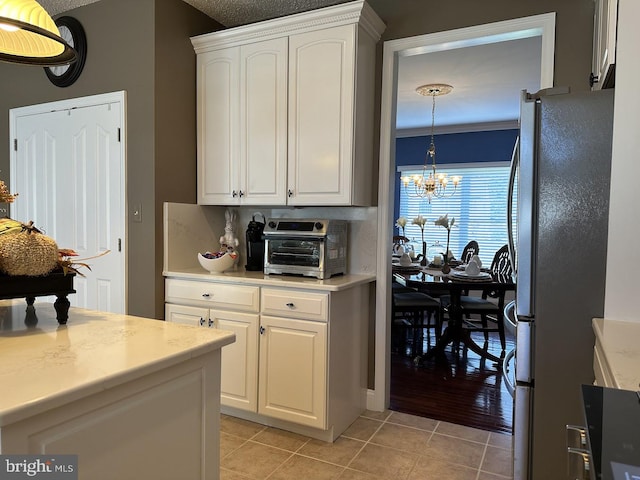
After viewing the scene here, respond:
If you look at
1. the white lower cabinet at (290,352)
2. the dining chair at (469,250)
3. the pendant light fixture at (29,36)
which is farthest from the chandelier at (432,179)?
the pendant light fixture at (29,36)

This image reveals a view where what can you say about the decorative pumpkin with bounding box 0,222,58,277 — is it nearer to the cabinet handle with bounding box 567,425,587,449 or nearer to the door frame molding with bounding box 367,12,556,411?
the cabinet handle with bounding box 567,425,587,449

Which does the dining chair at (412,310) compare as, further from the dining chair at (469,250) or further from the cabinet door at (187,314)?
the cabinet door at (187,314)

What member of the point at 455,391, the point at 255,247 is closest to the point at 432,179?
the point at 455,391

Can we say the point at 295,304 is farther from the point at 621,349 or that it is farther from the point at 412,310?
the point at 412,310

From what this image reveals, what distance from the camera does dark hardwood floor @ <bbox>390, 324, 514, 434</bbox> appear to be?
Result: 2.96m

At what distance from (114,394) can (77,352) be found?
0.63ft

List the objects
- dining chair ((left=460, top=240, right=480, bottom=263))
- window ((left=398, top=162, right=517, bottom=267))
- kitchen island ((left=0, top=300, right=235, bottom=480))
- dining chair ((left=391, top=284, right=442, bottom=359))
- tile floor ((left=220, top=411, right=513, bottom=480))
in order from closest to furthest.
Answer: kitchen island ((left=0, top=300, right=235, bottom=480)), tile floor ((left=220, top=411, right=513, bottom=480)), dining chair ((left=391, top=284, right=442, bottom=359)), dining chair ((left=460, top=240, right=480, bottom=263)), window ((left=398, top=162, right=517, bottom=267))

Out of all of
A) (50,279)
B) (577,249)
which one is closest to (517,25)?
(577,249)

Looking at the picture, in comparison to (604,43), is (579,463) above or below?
below

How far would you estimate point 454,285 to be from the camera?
12.4 feet

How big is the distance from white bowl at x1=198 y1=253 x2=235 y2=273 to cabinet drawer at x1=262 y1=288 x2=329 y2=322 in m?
0.42

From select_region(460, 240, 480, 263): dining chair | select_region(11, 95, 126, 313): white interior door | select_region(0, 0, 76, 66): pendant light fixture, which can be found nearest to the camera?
select_region(0, 0, 76, 66): pendant light fixture

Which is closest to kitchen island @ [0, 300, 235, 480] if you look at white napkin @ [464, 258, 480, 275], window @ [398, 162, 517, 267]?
white napkin @ [464, 258, 480, 275]

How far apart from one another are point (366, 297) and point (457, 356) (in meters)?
1.82
